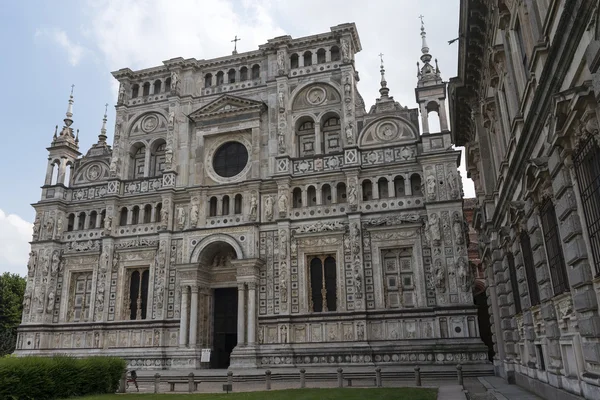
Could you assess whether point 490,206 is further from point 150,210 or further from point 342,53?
point 150,210

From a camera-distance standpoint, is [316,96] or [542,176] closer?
[542,176]

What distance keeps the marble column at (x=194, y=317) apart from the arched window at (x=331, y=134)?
38.4ft

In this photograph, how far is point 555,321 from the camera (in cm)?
1159

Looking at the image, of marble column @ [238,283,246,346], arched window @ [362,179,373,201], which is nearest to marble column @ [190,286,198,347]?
marble column @ [238,283,246,346]

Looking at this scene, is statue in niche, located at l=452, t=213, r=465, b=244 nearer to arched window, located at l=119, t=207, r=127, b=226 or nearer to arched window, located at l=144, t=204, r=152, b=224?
arched window, located at l=144, t=204, r=152, b=224

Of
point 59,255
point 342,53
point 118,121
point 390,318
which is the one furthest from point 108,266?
point 342,53

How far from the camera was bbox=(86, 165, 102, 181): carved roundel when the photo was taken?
34812 mm

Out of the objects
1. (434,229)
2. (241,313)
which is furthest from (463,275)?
(241,313)

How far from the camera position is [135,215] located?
3262 cm

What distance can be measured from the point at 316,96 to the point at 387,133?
5.29 meters

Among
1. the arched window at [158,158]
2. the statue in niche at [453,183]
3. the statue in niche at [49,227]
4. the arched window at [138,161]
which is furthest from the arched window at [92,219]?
the statue in niche at [453,183]

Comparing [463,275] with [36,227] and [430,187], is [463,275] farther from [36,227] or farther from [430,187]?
[36,227]

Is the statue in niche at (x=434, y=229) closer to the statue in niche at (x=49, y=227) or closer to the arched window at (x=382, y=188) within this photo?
the arched window at (x=382, y=188)

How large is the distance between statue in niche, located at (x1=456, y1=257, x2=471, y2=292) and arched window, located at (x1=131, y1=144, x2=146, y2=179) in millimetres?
21920
